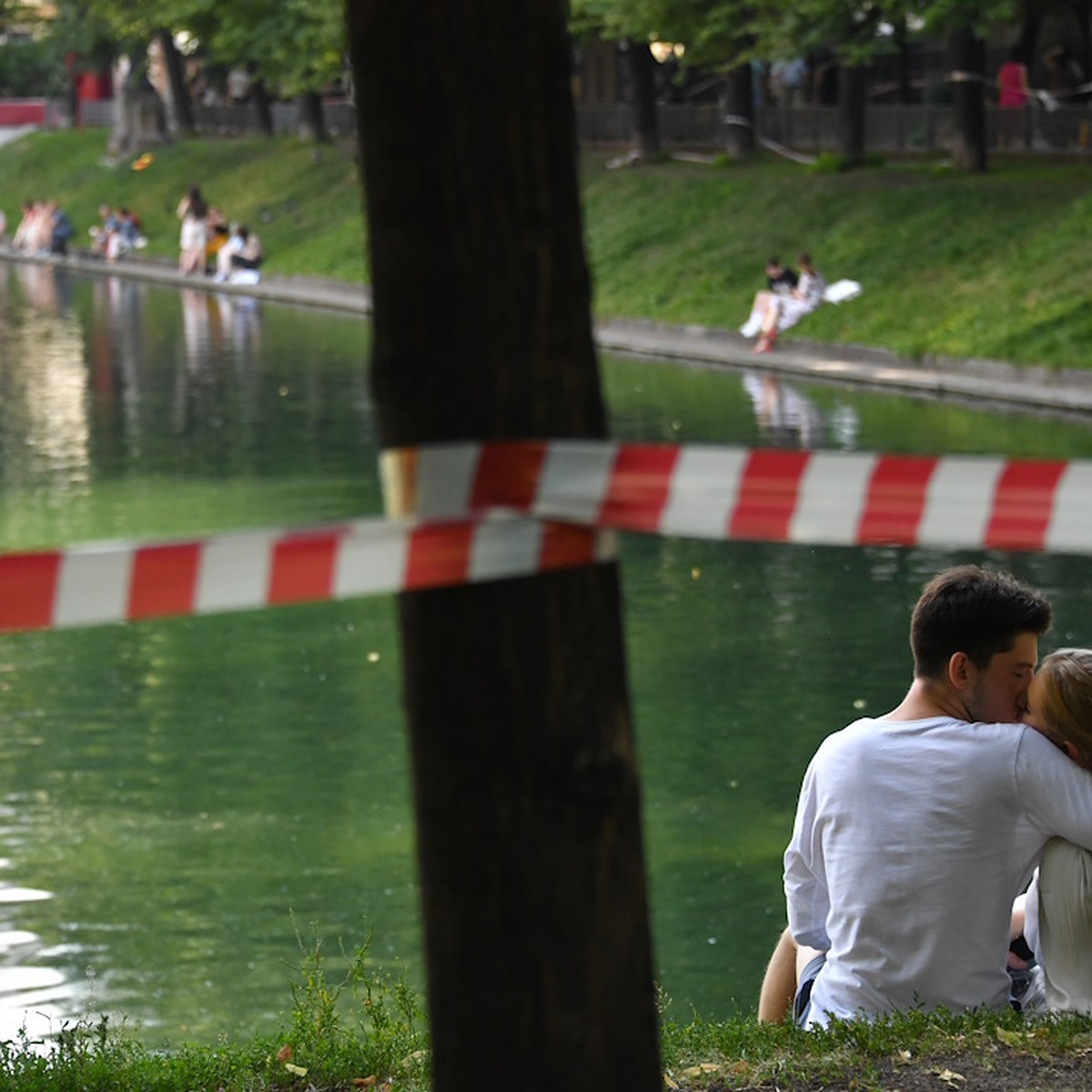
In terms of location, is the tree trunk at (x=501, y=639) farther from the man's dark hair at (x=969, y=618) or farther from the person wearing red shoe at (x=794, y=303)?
the person wearing red shoe at (x=794, y=303)

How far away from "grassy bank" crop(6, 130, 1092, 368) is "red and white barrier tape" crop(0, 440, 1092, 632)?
59.3ft

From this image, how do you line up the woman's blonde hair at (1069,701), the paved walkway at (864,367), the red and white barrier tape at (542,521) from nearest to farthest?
1. the red and white barrier tape at (542,521)
2. the woman's blonde hair at (1069,701)
3. the paved walkway at (864,367)

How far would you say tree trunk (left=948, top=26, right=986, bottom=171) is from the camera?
110ft

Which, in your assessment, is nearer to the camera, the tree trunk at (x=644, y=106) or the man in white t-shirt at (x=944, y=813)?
the man in white t-shirt at (x=944, y=813)

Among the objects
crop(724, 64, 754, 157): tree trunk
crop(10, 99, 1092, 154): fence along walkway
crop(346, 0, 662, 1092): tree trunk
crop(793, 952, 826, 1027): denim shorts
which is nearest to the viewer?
crop(346, 0, 662, 1092): tree trunk

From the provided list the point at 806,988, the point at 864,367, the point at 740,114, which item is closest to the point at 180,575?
the point at 806,988

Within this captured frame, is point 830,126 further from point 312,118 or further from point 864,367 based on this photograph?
point 312,118

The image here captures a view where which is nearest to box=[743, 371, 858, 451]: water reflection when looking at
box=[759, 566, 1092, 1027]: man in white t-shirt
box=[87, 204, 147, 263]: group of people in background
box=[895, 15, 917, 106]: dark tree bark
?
box=[759, 566, 1092, 1027]: man in white t-shirt

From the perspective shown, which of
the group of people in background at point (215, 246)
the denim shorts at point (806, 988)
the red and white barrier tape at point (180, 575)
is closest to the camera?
the red and white barrier tape at point (180, 575)

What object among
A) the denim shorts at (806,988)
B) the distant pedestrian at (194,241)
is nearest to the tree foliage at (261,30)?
the distant pedestrian at (194,241)

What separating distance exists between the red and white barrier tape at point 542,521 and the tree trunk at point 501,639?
60 millimetres

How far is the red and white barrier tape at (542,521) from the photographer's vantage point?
330cm

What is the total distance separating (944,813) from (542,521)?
207cm

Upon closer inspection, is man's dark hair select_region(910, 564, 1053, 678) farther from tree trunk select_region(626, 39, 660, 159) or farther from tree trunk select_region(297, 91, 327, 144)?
tree trunk select_region(297, 91, 327, 144)
